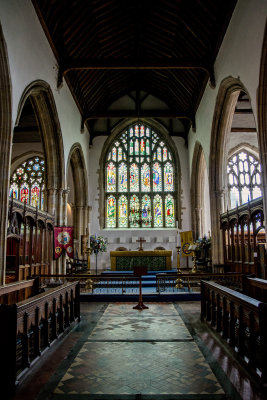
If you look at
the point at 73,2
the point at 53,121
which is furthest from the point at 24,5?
the point at 53,121

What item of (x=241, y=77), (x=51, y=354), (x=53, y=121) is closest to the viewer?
(x=51, y=354)

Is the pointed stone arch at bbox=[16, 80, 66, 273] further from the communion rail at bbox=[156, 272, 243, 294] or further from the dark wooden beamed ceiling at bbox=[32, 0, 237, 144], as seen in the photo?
the communion rail at bbox=[156, 272, 243, 294]

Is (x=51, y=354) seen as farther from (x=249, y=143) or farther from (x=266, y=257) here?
(x=249, y=143)

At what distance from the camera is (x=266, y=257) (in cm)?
656

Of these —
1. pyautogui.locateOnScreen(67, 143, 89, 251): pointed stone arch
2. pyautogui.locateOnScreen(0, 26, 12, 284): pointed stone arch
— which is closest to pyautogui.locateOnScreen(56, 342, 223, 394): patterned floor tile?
pyautogui.locateOnScreen(0, 26, 12, 284): pointed stone arch

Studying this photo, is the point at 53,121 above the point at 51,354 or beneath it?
above

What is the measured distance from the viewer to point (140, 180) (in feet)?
48.8

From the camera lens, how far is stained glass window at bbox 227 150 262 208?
14.8 m

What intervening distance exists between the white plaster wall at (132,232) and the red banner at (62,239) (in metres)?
4.56

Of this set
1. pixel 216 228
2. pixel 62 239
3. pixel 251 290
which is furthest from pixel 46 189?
pixel 251 290

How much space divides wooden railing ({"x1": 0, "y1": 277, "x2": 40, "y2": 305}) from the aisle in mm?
1217

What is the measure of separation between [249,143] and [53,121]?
30.3ft

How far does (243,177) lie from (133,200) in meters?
5.14

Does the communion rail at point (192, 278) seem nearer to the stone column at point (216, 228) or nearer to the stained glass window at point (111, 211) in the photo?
the stone column at point (216, 228)
